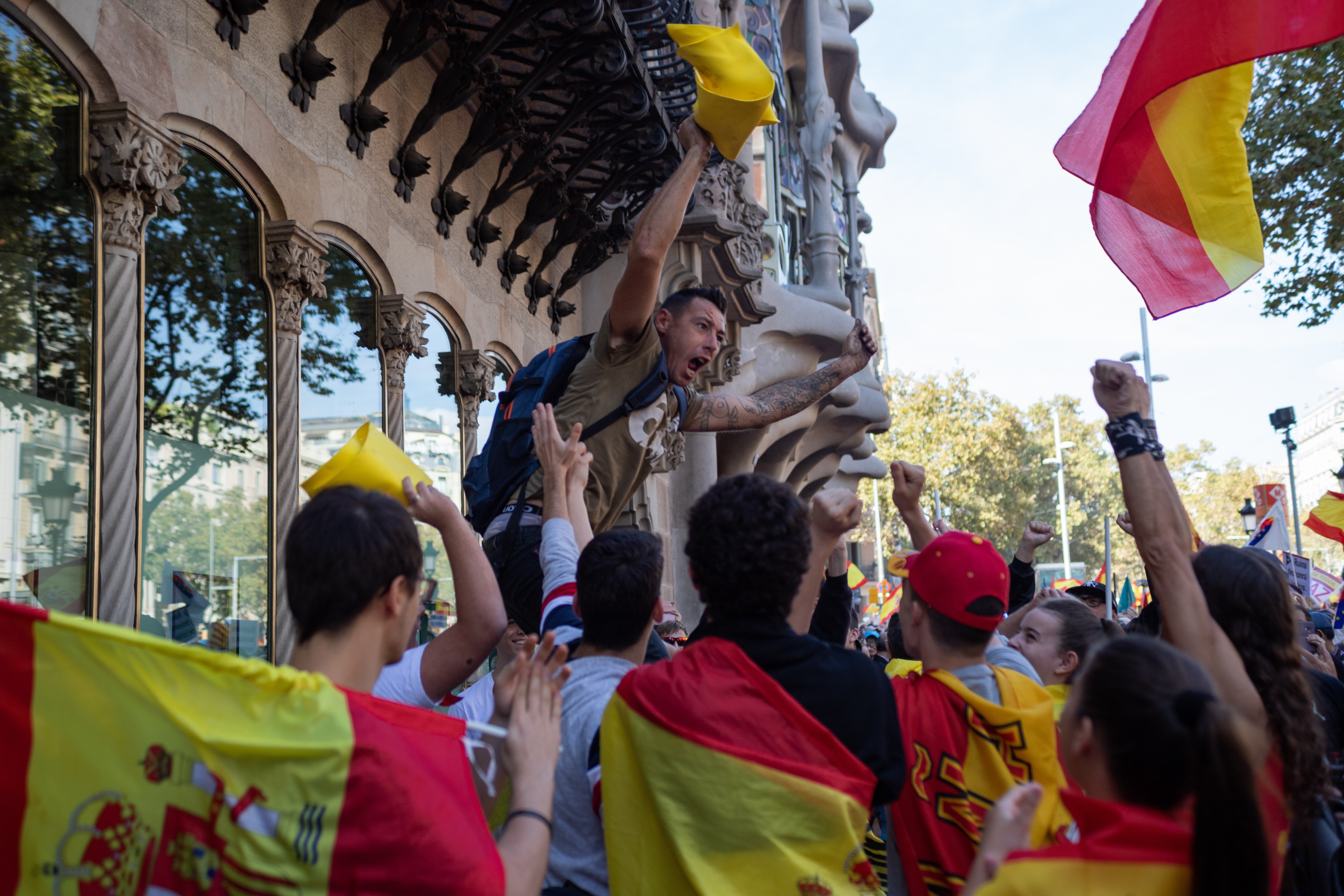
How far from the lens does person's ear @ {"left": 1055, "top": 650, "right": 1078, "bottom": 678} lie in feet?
12.0

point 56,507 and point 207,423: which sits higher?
point 207,423

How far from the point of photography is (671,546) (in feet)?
47.0

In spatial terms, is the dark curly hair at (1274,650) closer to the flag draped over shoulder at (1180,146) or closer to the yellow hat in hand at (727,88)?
the yellow hat in hand at (727,88)

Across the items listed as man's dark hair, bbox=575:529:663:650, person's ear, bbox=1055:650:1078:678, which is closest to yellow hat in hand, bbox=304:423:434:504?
man's dark hair, bbox=575:529:663:650

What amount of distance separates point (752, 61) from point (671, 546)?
10896 mm

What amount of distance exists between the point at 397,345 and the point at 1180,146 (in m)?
6.06

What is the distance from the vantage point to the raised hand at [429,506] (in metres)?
2.56

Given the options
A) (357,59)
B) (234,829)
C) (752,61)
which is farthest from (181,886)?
(357,59)

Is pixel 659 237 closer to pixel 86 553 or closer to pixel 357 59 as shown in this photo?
pixel 86 553

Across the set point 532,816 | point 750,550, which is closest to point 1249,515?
point 750,550

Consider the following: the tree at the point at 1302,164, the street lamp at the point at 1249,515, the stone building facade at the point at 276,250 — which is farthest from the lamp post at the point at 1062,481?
the stone building facade at the point at 276,250

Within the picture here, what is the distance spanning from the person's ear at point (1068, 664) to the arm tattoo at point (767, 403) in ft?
5.12

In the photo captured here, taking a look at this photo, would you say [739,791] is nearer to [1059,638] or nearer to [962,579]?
[962,579]

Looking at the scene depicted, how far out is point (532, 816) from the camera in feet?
6.46
